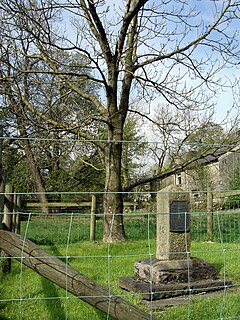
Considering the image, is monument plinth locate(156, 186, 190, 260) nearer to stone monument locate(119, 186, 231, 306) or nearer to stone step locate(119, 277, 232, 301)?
stone monument locate(119, 186, 231, 306)

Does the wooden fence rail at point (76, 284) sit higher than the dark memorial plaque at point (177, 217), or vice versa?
the dark memorial plaque at point (177, 217)

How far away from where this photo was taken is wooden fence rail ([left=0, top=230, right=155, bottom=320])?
2922mm

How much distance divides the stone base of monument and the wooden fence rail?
2.26 metres

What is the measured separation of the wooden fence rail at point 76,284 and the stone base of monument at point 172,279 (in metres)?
2.26

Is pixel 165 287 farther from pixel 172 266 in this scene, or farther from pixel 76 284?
pixel 76 284

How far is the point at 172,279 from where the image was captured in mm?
5531

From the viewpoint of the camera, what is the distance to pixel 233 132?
12578 mm

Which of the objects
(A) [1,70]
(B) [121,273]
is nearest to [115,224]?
(B) [121,273]

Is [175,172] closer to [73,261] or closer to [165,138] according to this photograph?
[165,138]

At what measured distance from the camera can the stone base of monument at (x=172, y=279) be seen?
5.27 metres

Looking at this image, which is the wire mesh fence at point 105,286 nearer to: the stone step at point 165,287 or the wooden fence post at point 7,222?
the stone step at point 165,287

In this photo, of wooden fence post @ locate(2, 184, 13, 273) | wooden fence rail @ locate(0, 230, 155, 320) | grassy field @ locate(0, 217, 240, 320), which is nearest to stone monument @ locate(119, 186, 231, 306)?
grassy field @ locate(0, 217, 240, 320)

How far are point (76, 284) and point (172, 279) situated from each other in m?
2.89

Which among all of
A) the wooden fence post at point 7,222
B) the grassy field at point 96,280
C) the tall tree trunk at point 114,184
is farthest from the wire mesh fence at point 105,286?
the tall tree trunk at point 114,184
